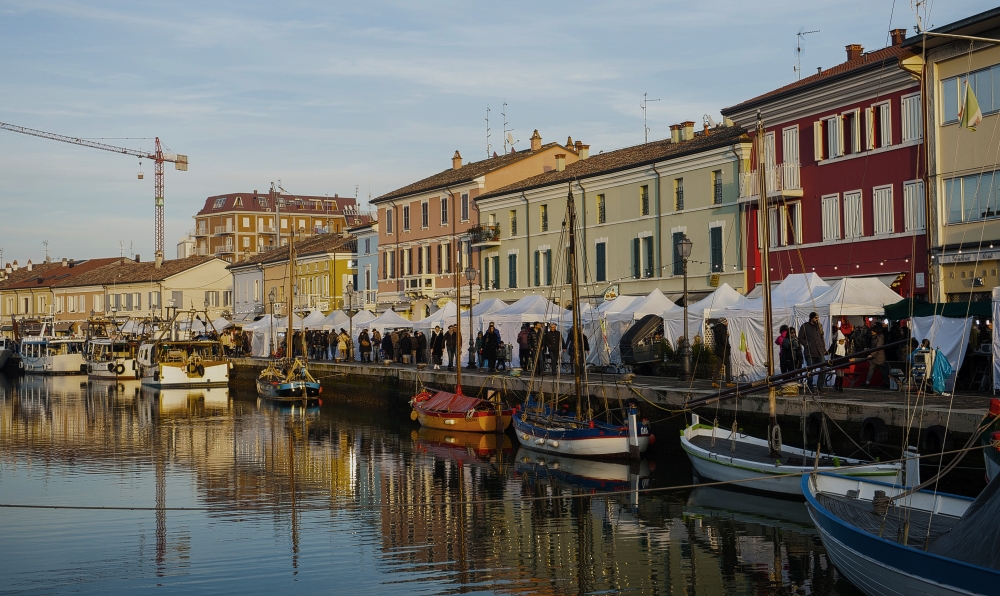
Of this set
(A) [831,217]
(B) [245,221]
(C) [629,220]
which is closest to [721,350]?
(A) [831,217]

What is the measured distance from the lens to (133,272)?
4392 inches

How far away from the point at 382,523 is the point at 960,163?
843 inches

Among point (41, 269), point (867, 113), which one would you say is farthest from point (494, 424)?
point (41, 269)

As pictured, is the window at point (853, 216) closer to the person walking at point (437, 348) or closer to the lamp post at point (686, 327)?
Result: the lamp post at point (686, 327)

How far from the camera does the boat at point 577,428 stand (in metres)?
27.3

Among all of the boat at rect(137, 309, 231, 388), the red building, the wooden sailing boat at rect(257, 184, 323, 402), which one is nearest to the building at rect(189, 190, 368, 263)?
the boat at rect(137, 309, 231, 388)

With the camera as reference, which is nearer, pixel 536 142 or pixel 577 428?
pixel 577 428

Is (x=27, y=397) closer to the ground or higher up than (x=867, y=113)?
closer to the ground

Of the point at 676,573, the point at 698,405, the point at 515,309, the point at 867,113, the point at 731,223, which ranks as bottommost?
the point at 676,573

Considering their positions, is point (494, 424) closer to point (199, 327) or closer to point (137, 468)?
point (137, 468)

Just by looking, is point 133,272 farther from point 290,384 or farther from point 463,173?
point 290,384

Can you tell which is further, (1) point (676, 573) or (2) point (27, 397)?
(2) point (27, 397)

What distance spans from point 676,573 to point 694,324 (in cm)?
1950

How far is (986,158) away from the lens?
3123cm
